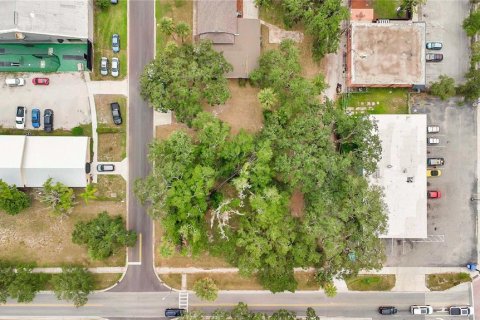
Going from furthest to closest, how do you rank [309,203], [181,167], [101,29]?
[101,29] < [309,203] < [181,167]

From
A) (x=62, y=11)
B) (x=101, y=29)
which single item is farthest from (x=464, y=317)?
(x=62, y=11)

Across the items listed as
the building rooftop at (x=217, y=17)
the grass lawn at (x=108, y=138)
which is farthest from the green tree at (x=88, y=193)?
the building rooftop at (x=217, y=17)

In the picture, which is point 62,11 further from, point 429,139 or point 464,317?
point 464,317

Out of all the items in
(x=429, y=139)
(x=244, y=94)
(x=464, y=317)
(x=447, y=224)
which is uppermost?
(x=244, y=94)

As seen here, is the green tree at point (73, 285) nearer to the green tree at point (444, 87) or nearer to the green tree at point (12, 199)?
the green tree at point (12, 199)

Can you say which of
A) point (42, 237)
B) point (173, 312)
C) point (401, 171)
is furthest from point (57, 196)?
point (401, 171)

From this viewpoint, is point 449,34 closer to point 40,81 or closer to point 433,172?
→ point 433,172

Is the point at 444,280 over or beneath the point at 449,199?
beneath
